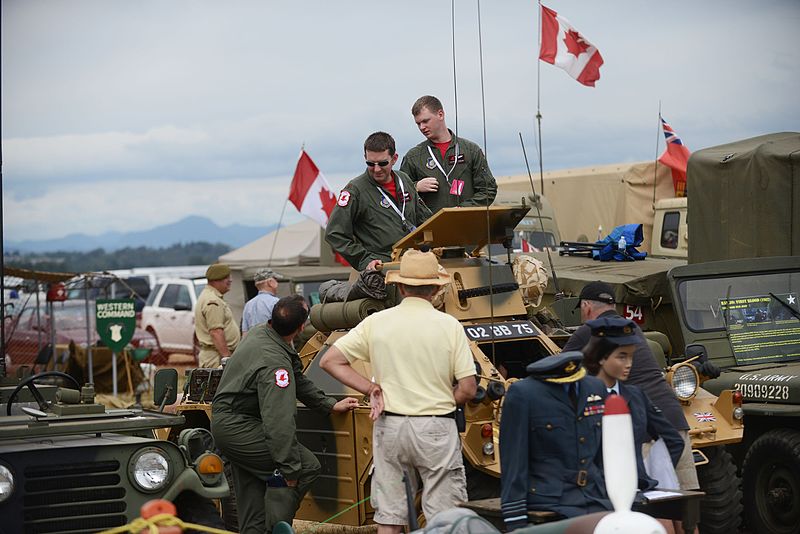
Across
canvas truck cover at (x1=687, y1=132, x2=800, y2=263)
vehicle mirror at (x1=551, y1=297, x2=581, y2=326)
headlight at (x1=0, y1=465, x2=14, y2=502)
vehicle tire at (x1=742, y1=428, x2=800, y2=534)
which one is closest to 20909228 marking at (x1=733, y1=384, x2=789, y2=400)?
vehicle tire at (x1=742, y1=428, x2=800, y2=534)

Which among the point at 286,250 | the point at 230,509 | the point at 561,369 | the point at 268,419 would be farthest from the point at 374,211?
the point at 286,250

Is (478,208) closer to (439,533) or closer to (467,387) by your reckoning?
(467,387)

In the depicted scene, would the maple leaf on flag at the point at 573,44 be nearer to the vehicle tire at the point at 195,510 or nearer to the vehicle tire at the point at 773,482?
the vehicle tire at the point at 773,482

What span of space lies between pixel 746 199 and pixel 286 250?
51.1 ft

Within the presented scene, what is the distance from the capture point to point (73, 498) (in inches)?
248

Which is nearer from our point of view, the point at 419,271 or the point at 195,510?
the point at 195,510

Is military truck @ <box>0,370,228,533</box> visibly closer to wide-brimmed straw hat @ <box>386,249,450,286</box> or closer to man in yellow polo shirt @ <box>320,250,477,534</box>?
man in yellow polo shirt @ <box>320,250,477,534</box>

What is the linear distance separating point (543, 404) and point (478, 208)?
3168 millimetres

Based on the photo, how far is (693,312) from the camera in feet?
33.1

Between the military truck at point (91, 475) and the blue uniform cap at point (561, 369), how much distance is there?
198 cm

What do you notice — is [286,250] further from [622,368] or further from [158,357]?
[622,368]

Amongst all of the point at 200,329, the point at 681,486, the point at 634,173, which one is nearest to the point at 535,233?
the point at 634,173

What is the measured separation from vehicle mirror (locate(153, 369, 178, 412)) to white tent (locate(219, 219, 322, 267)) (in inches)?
624

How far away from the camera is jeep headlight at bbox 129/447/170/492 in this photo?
20.8 feet
